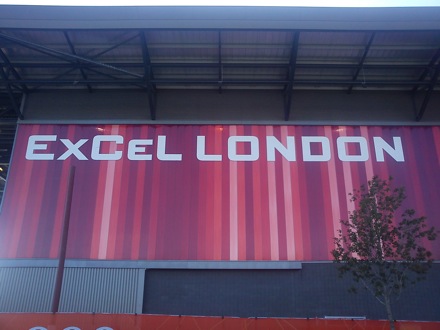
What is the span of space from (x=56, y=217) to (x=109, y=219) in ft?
7.33

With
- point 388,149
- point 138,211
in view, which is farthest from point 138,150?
point 388,149

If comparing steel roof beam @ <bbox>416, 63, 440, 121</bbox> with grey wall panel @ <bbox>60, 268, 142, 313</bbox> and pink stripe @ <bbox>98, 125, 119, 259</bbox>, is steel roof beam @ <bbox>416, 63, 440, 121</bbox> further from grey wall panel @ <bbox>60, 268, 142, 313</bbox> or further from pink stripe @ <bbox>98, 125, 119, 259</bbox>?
grey wall panel @ <bbox>60, 268, 142, 313</bbox>

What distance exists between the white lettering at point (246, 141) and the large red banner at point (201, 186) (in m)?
0.05

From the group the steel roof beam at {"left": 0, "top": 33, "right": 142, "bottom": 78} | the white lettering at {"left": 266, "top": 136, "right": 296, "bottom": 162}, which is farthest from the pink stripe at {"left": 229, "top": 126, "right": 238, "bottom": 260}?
the steel roof beam at {"left": 0, "top": 33, "right": 142, "bottom": 78}

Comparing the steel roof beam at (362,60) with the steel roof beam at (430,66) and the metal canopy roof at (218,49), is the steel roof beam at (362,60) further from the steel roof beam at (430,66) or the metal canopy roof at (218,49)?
the steel roof beam at (430,66)

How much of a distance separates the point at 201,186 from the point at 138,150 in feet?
10.9

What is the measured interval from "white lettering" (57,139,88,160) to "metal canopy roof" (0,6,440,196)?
259cm

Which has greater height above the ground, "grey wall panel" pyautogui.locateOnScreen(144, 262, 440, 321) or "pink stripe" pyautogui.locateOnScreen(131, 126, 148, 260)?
"pink stripe" pyautogui.locateOnScreen(131, 126, 148, 260)

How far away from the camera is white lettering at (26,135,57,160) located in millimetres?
18672

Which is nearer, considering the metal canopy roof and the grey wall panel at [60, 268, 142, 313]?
the metal canopy roof

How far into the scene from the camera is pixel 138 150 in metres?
18.7

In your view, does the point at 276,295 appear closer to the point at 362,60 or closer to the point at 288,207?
the point at 288,207

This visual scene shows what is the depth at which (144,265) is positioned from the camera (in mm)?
16672

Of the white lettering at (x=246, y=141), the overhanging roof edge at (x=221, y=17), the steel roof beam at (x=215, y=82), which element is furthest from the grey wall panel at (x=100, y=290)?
the overhanging roof edge at (x=221, y=17)
